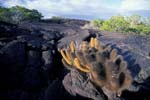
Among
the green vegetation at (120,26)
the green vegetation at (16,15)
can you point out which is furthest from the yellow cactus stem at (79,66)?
the green vegetation at (16,15)

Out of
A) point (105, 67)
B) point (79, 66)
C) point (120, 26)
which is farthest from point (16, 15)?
point (105, 67)

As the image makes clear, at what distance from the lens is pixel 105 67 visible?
747 cm

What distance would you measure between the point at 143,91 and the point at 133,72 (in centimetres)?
49

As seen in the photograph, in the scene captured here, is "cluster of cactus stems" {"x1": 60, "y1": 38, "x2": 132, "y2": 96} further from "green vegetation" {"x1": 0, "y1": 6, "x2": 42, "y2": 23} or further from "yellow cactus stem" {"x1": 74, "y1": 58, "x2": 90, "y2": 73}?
"green vegetation" {"x1": 0, "y1": 6, "x2": 42, "y2": 23}

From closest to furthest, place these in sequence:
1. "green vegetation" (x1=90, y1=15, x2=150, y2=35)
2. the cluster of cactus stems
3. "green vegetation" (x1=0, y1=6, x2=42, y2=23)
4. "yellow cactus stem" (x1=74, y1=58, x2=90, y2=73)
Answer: the cluster of cactus stems
"yellow cactus stem" (x1=74, y1=58, x2=90, y2=73)
"green vegetation" (x1=90, y1=15, x2=150, y2=35)
"green vegetation" (x1=0, y1=6, x2=42, y2=23)

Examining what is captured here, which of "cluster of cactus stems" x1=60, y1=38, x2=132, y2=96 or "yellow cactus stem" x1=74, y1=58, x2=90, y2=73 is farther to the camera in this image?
"yellow cactus stem" x1=74, y1=58, x2=90, y2=73

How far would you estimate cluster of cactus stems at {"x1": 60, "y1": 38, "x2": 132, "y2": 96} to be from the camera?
7402 mm

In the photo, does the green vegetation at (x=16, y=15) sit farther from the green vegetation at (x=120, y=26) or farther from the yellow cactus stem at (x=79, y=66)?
the yellow cactus stem at (x=79, y=66)

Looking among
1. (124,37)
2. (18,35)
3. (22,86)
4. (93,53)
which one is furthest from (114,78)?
(18,35)

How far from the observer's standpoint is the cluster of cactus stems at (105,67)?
24.3 feet

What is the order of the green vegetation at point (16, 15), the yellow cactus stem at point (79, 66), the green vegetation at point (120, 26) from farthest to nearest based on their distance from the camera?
the green vegetation at point (16, 15) → the green vegetation at point (120, 26) → the yellow cactus stem at point (79, 66)

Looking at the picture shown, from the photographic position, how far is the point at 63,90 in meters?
8.68

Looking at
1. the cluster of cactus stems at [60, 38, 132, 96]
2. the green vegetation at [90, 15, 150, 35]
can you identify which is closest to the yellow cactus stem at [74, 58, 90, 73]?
the cluster of cactus stems at [60, 38, 132, 96]

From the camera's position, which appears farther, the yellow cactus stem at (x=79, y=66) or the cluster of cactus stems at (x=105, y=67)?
the yellow cactus stem at (x=79, y=66)
